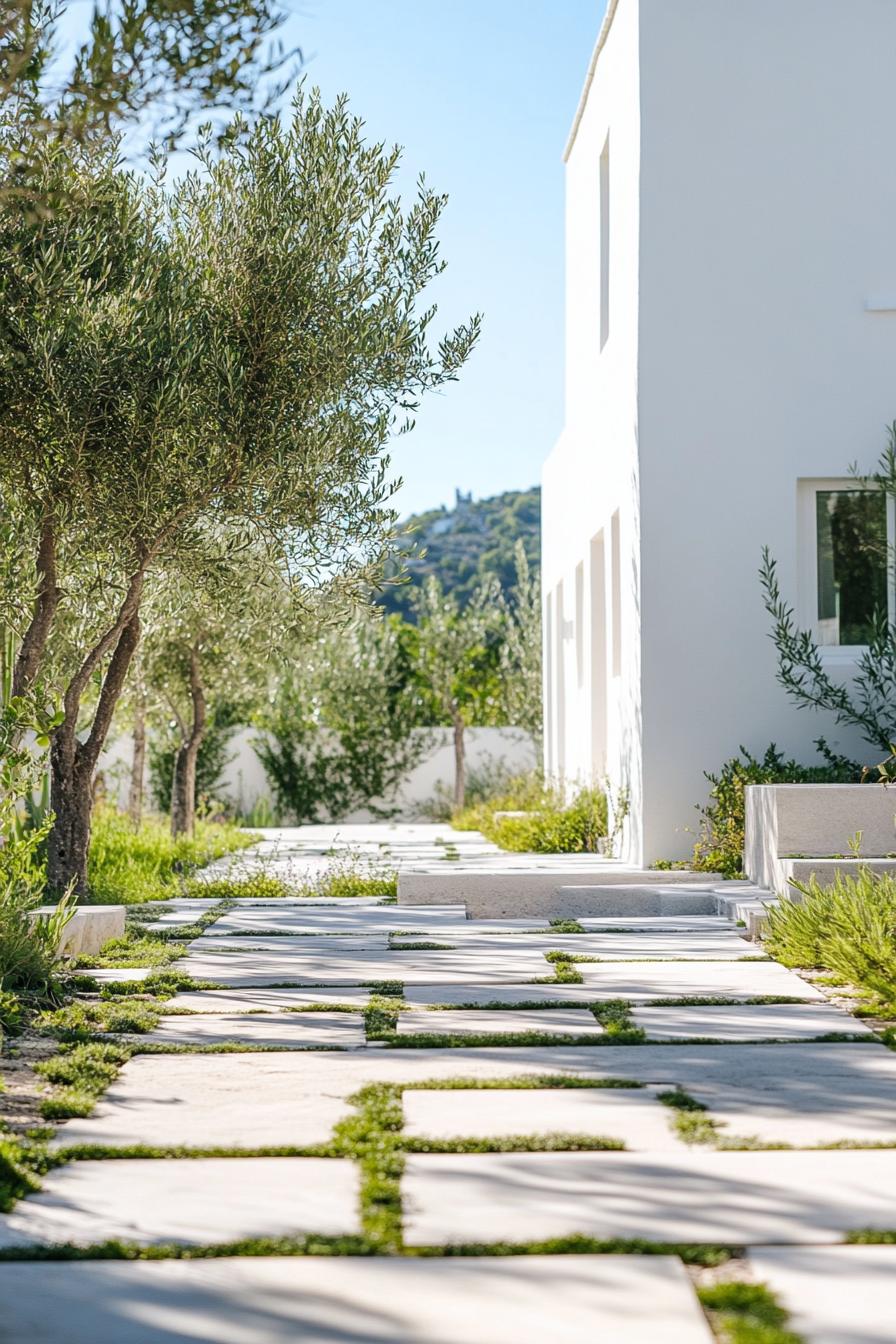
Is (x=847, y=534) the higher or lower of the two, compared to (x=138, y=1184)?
higher

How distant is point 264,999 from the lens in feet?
17.3

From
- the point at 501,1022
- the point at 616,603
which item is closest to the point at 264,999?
the point at 501,1022

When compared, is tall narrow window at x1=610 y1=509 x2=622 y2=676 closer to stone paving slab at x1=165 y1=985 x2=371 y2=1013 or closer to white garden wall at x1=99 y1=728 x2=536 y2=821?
stone paving slab at x1=165 y1=985 x2=371 y2=1013

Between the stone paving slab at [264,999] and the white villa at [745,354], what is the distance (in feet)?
12.9

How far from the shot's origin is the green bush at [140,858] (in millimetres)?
8914

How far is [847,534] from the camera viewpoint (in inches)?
359

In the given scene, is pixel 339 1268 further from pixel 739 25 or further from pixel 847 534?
pixel 739 25

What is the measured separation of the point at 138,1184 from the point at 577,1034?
184cm

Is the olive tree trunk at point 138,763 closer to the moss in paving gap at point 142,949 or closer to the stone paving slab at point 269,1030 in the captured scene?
the moss in paving gap at point 142,949

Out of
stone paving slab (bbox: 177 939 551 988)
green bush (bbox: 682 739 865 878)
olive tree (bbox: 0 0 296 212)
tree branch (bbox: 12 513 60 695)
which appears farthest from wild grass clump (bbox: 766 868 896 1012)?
tree branch (bbox: 12 513 60 695)

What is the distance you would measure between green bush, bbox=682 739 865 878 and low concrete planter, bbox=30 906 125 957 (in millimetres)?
3594

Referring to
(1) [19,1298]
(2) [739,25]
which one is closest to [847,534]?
(2) [739,25]

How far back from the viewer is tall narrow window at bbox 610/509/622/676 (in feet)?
34.3

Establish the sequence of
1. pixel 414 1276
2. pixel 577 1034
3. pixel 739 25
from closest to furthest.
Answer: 1. pixel 414 1276
2. pixel 577 1034
3. pixel 739 25
